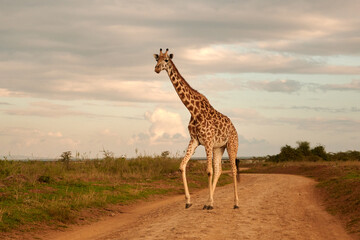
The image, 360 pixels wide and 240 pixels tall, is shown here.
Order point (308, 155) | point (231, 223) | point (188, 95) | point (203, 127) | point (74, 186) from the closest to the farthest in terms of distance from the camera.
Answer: point (231, 223), point (203, 127), point (188, 95), point (74, 186), point (308, 155)

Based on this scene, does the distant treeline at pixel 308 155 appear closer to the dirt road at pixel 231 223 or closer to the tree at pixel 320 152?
the tree at pixel 320 152

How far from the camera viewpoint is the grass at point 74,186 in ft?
46.8

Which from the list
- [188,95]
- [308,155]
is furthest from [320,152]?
[188,95]

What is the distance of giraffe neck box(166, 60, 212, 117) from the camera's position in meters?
14.5

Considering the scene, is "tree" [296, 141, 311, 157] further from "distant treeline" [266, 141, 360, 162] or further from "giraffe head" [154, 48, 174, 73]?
"giraffe head" [154, 48, 174, 73]

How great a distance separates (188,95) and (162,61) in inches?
61.9

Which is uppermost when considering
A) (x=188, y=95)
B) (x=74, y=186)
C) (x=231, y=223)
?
(x=188, y=95)

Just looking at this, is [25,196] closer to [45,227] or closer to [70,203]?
[70,203]

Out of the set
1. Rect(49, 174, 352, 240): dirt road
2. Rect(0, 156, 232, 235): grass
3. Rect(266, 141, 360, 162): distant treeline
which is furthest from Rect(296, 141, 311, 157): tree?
Rect(49, 174, 352, 240): dirt road

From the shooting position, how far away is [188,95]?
14789 millimetres

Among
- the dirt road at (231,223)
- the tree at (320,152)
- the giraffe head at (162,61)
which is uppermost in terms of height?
the giraffe head at (162,61)

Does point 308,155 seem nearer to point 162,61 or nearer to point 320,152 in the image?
point 320,152

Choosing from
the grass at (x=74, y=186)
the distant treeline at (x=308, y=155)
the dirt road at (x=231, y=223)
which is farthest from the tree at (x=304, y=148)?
the dirt road at (x=231, y=223)

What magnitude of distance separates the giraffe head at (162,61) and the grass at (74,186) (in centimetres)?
588
